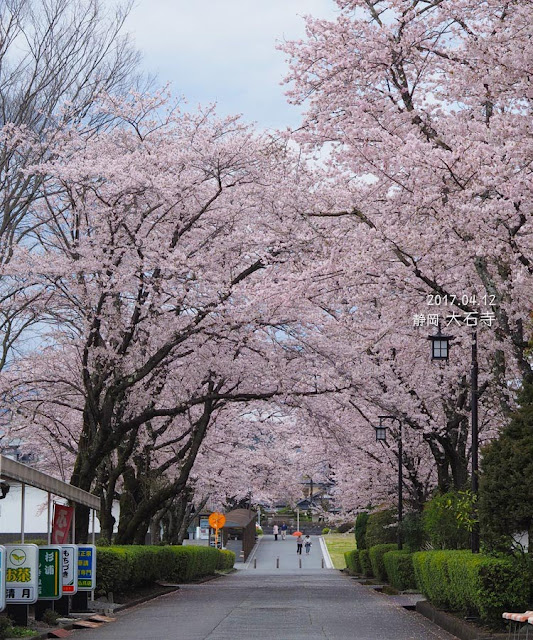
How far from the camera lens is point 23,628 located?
13422 mm

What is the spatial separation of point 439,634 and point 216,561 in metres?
31.8

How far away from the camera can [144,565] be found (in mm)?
24156

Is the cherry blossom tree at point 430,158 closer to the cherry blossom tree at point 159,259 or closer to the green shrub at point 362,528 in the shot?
the cherry blossom tree at point 159,259

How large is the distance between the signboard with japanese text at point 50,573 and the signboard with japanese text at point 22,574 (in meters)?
1.39

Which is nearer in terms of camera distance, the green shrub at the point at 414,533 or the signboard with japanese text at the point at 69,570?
the signboard with japanese text at the point at 69,570

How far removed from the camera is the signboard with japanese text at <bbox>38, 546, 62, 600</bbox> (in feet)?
49.6

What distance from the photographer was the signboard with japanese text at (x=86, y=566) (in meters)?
17.5

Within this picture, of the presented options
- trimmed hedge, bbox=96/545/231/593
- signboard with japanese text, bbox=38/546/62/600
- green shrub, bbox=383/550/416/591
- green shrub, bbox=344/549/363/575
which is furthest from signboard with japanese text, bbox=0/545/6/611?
green shrub, bbox=344/549/363/575

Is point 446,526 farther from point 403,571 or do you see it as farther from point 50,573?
point 50,573

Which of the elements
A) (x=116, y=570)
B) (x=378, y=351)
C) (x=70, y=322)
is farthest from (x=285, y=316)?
(x=116, y=570)

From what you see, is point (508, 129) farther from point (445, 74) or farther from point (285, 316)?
point (285, 316)

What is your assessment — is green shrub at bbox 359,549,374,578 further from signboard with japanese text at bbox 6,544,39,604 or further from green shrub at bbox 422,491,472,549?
signboard with japanese text at bbox 6,544,39,604

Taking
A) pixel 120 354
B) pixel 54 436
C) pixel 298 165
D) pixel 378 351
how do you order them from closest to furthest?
1. pixel 298 165
2. pixel 120 354
3. pixel 378 351
4. pixel 54 436

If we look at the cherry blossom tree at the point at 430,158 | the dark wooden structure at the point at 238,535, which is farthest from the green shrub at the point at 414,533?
the dark wooden structure at the point at 238,535
